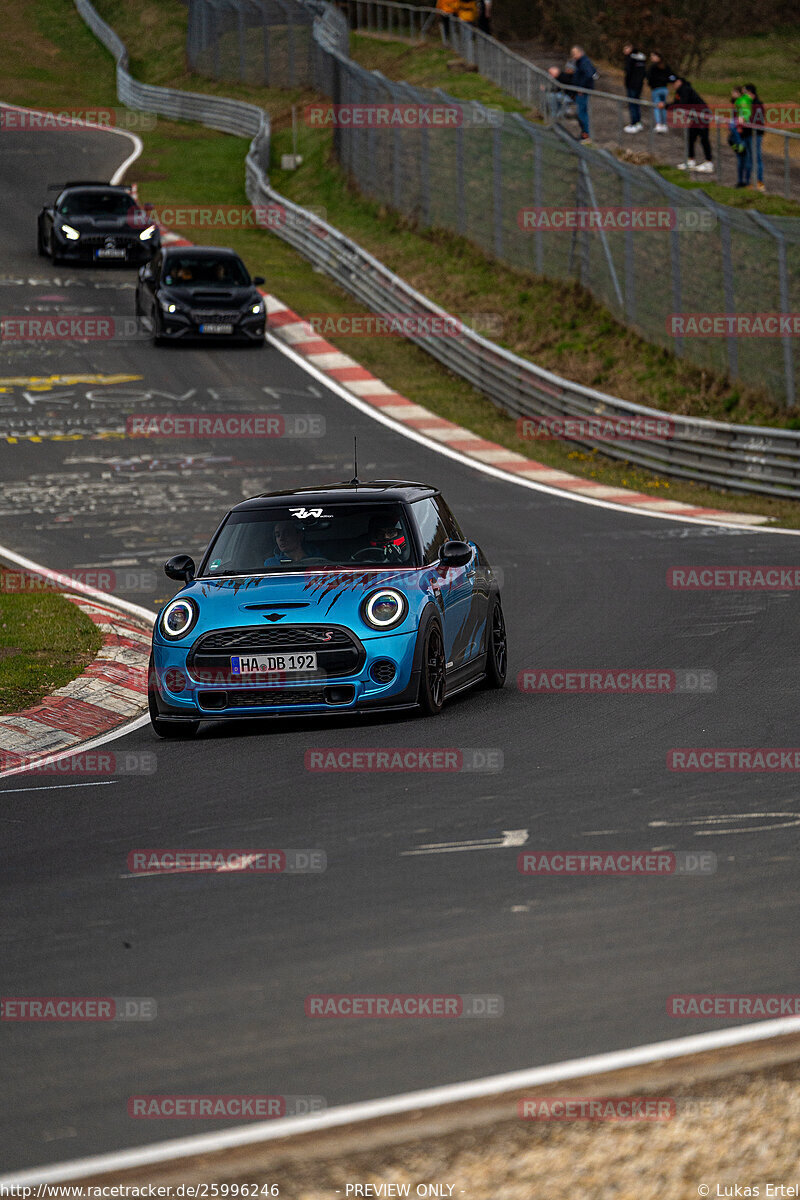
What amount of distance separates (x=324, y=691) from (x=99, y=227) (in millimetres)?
27446

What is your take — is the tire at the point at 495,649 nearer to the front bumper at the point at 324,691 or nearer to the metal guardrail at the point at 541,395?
the front bumper at the point at 324,691

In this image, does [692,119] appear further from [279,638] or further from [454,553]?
[279,638]

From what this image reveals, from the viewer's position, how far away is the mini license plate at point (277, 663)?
33.2ft

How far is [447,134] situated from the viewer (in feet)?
111

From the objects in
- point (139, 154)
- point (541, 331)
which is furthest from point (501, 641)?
point (139, 154)

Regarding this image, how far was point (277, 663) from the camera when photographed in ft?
33.2

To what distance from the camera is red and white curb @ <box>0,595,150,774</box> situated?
34.8ft

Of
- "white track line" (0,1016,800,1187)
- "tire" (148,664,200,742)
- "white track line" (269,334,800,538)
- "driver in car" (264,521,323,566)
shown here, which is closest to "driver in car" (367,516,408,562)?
"driver in car" (264,521,323,566)

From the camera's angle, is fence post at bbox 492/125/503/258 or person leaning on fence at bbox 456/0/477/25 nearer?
fence post at bbox 492/125/503/258

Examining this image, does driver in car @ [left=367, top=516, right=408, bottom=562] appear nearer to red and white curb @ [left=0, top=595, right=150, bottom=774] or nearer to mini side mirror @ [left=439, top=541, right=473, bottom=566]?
mini side mirror @ [left=439, top=541, right=473, bottom=566]

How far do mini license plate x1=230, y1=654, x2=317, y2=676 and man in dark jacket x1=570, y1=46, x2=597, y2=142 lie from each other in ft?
85.2

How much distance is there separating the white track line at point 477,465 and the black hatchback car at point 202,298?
3.34 feet

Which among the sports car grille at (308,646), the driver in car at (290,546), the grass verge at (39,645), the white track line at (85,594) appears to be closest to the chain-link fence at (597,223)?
the white track line at (85,594)

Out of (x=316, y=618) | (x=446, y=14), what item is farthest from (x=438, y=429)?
(x=446, y=14)
